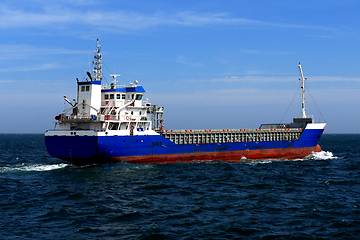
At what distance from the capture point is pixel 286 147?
5034 cm

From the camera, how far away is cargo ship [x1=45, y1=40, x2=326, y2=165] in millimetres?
35031

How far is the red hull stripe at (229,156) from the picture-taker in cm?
3791

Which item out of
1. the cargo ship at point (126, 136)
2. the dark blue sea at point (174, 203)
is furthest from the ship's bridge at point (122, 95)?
the dark blue sea at point (174, 203)

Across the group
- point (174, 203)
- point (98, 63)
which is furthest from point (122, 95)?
point (174, 203)

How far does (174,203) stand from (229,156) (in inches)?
935

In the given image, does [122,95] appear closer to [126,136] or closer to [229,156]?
[126,136]

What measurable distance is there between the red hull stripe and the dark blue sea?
7.64 feet

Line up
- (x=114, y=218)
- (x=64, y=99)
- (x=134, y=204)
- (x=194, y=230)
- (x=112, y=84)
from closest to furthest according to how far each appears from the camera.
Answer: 1. (x=194, y=230)
2. (x=114, y=218)
3. (x=134, y=204)
4. (x=64, y=99)
5. (x=112, y=84)

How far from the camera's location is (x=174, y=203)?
74.1 ft

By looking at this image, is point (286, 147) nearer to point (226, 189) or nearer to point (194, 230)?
point (226, 189)

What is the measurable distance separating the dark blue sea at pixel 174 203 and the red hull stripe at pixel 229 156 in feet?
7.64

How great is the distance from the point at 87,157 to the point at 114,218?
1664cm

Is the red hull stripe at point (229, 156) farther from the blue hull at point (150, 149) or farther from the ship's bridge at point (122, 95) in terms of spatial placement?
the ship's bridge at point (122, 95)

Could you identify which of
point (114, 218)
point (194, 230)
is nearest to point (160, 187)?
point (114, 218)
